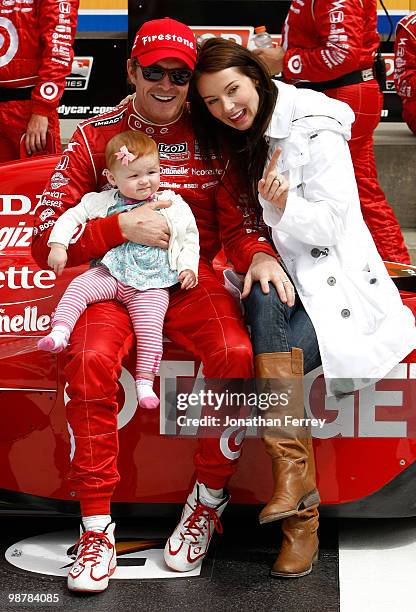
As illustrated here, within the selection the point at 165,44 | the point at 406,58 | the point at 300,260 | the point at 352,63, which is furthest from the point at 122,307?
the point at 406,58

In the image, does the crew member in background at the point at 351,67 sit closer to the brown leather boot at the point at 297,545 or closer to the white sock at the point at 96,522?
the brown leather boot at the point at 297,545

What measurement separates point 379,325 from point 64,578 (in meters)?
1.05

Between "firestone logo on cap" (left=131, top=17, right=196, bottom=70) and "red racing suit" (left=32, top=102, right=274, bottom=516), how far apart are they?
0.19 metres

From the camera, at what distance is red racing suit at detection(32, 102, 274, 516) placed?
9.09 feet

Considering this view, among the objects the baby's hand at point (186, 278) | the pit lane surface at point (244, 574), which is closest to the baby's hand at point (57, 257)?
the baby's hand at point (186, 278)

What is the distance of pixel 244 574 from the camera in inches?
114

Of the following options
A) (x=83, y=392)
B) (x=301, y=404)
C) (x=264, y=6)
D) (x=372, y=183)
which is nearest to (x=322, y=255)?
(x=301, y=404)

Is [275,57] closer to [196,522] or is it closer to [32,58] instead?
[32,58]

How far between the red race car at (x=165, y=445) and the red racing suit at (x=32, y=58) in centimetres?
166

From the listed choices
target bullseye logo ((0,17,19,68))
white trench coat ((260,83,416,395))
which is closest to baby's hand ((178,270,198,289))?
white trench coat ((260,83,416,395))

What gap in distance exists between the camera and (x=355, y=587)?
2848 millimetres

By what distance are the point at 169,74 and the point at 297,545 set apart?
50.4 inches

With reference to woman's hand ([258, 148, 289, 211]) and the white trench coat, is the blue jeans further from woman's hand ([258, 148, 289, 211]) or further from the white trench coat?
woman's hand ([258, 148, 289, 211])

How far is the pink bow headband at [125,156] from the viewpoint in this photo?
2.87 meters
